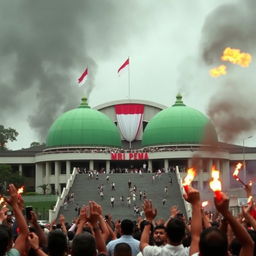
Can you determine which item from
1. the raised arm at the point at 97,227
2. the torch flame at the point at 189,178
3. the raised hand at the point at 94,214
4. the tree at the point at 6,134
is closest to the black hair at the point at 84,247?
the raised arm at the point at 97,227

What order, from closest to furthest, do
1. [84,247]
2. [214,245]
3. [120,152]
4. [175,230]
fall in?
[214,245] < [84,247] < [175,230] < [120,152]

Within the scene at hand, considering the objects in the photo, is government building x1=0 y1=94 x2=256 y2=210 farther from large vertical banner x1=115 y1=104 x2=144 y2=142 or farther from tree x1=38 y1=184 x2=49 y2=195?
large vertical banner x1=115 y1=104 x2=144 y2=142

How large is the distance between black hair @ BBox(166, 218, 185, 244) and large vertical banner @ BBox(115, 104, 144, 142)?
3432 inches

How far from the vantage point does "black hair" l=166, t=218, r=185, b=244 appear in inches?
305

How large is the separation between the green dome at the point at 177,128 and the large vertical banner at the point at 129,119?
807cm

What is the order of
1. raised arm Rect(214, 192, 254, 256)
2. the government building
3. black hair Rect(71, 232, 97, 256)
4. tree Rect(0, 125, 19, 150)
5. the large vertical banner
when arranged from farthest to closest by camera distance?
tree Rect(0, 125, 19, 150)
the large vertical banner
the government building
black hair Rect(71, 232, 97, 256)
raised arm Rect(214, 192, 254, 256)

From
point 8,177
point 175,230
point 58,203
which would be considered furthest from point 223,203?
point 8,177

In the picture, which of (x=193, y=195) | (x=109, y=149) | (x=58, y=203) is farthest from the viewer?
(x=109, y=149)

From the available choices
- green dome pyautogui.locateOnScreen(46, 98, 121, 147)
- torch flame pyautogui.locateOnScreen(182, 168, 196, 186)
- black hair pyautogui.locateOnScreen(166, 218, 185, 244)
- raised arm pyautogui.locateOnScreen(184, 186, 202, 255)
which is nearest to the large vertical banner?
green dome pyautogui.locateOnScreen(46, 98, 121, 147)

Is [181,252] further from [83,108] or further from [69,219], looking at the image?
[83,108]

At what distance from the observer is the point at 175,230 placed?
779 centimetres

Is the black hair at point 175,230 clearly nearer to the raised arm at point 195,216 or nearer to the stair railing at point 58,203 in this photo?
the raised arm at point 195,216

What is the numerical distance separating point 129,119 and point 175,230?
294ft

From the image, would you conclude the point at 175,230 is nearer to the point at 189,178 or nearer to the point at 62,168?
the point at 189,178
